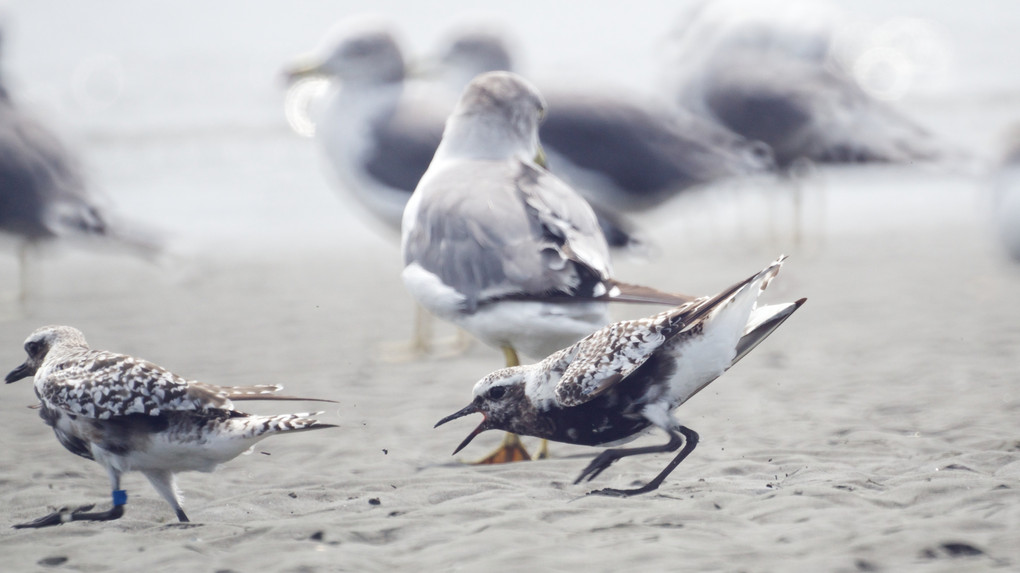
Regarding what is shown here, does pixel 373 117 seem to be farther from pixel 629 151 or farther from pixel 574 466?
pixel 574 466

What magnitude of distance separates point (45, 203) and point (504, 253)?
5719 millimetres

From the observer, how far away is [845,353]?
21.4ft

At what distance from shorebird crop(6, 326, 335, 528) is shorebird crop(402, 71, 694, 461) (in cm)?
91

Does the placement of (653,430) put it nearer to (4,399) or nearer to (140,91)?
(4,399)

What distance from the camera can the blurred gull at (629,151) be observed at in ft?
26.9

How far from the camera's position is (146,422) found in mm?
3838

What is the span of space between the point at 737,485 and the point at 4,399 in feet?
13.0

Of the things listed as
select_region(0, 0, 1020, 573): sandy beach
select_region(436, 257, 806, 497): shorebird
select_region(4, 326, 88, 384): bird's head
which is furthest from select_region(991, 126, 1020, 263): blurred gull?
select_region(4, 326, 88, 384): bird's head

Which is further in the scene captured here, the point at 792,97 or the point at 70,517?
the point at 792,97

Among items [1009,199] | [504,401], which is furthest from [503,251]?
[1009,199]

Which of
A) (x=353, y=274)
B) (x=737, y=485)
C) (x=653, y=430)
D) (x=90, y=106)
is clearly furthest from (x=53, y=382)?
(x=90, y=106)

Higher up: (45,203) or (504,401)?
(45,203)

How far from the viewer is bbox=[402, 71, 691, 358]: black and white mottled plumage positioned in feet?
14.2

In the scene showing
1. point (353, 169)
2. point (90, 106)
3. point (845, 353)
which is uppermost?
point (90, 106)
